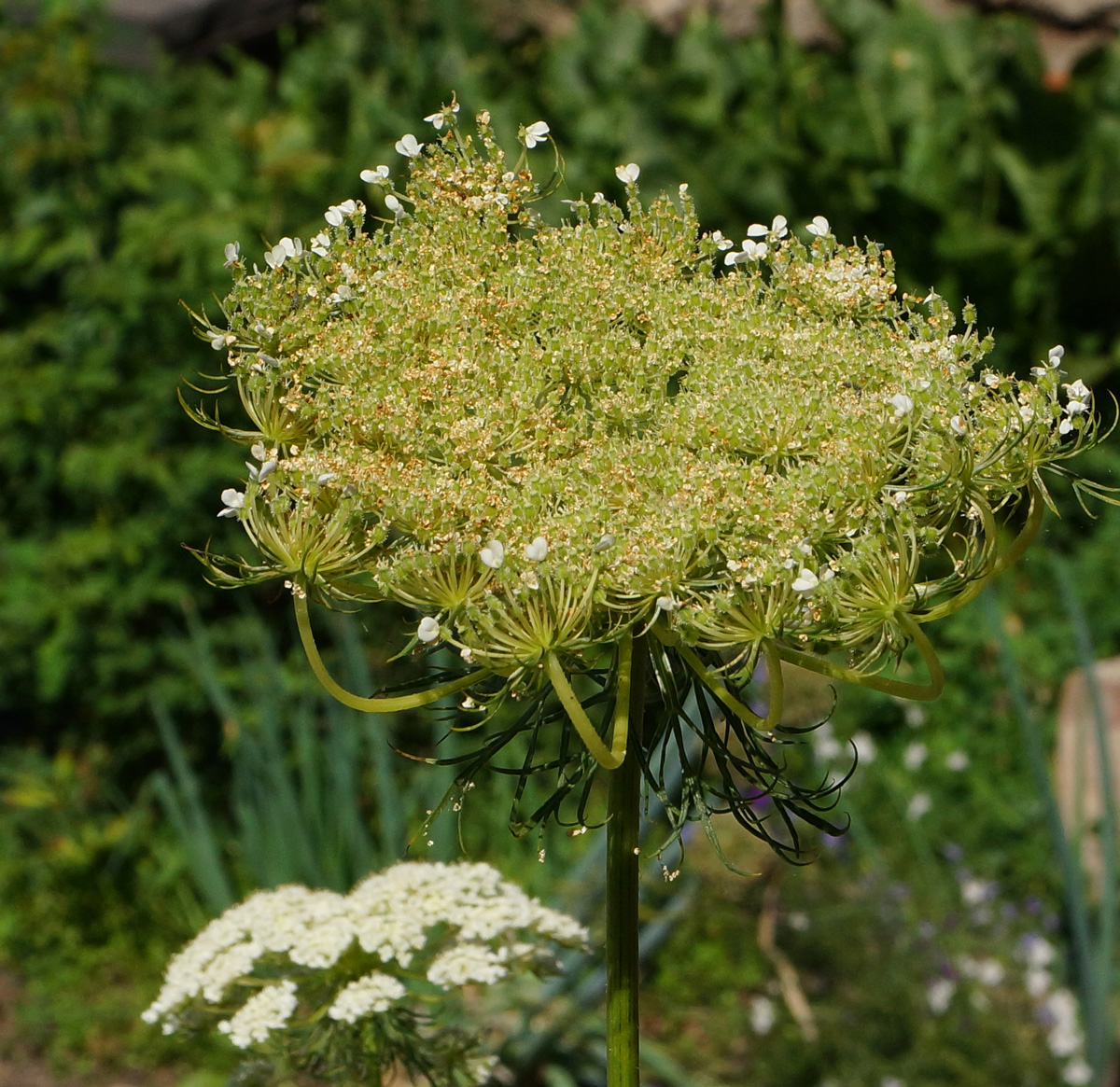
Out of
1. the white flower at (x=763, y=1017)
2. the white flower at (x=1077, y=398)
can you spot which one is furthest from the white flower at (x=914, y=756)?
the white flower at (x=1077, y=398)

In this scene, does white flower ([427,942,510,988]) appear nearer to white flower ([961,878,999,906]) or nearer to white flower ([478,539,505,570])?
white flower ([478,539,505,570])

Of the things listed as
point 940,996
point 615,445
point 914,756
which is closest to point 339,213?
point 615,445

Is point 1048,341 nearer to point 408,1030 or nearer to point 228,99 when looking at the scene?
point 228,99

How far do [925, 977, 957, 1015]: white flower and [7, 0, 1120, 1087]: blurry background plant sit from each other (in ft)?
0.18

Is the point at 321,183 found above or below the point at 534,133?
above

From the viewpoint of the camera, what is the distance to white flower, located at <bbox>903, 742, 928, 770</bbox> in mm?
5023

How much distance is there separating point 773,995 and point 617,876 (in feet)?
10.7

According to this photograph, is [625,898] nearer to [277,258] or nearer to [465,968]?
[465,968]

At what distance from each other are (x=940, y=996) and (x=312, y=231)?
11.3 ft

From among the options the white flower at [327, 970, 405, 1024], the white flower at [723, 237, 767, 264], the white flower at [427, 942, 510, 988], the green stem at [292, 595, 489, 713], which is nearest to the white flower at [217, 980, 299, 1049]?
the white flower at [327, 970, 405, 1024]

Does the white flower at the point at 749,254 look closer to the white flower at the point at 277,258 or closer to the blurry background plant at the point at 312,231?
the white flower at the point at 277,258

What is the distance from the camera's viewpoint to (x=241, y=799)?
3840 millimetres

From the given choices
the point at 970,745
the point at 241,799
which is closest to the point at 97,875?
the point at 241,799

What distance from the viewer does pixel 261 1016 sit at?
1542mm
